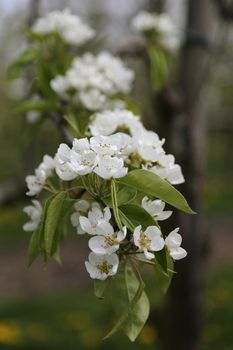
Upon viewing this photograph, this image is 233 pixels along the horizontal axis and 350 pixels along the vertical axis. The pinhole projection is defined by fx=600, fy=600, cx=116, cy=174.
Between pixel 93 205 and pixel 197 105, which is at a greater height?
pixel 93 205

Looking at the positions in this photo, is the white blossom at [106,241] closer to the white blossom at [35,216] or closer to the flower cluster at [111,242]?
the flower cluster at [111,242]

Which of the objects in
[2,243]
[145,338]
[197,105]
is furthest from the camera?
[2,243]

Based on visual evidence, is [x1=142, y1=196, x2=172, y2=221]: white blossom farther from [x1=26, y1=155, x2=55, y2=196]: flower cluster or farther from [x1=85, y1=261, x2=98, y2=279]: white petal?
[x1=26, y1=155, x2=55, y2=196]: flower cluster

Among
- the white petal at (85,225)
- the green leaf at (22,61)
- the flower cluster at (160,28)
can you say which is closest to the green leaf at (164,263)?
the white petal at (85,225)

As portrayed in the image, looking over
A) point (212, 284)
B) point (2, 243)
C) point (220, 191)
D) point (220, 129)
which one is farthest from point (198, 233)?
point (220, 191)

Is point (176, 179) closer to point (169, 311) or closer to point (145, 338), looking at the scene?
point (169, 311)

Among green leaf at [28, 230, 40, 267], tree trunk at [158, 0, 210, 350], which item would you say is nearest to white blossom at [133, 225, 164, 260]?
green leaf at [28, 230, 40, 267]

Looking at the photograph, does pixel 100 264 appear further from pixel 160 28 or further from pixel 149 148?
pixel 160 28

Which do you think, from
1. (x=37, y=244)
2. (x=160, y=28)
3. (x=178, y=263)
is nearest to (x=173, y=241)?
(x=37, y=244)
